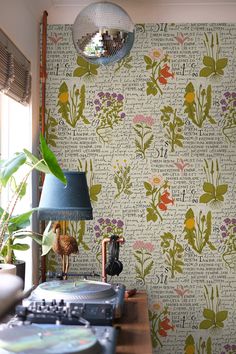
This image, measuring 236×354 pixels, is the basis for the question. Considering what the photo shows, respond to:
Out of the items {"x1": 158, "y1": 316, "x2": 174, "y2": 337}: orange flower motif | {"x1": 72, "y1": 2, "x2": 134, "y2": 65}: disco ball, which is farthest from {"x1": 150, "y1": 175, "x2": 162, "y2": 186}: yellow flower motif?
{"x1": 72, "y1": 2, "x2": 134, "y2": 65}: disco ball

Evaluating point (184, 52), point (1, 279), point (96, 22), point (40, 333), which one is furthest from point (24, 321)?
point (184, 52)

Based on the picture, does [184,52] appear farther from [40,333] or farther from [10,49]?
[40,333]

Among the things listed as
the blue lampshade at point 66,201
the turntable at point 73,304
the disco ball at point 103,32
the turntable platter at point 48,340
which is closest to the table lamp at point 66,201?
the blue lampshade at point 66,201

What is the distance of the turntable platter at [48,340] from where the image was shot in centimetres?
142

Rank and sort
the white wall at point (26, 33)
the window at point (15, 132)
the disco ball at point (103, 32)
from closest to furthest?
1. the disco ball at point (103, 32)
2. the white wall at point (26, 33)
3. the window at point (15, 132)

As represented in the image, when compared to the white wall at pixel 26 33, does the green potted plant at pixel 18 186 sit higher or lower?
lower

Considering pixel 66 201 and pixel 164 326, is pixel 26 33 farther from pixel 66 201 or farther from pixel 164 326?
pixel 164 326

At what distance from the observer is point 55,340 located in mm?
1499

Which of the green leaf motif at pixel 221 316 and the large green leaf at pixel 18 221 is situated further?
the green leaf motif at pixel 221 316

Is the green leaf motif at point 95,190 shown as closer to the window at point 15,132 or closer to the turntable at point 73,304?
the window at point 15,132

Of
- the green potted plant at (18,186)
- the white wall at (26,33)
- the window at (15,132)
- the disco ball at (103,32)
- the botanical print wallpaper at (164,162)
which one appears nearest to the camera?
the green potted plant at (18,186)

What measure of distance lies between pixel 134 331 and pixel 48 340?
0.60 meters

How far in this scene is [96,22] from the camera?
257cm

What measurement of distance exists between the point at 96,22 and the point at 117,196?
1238mm
